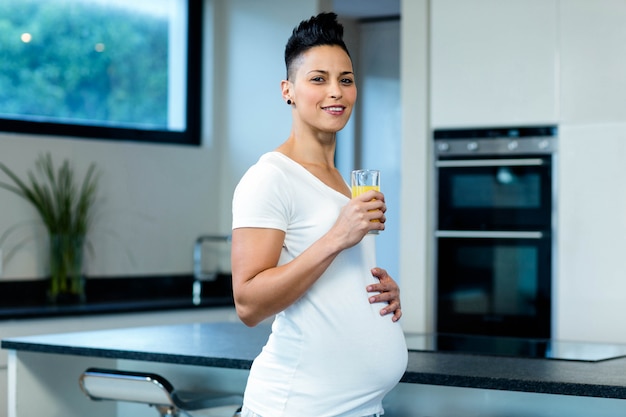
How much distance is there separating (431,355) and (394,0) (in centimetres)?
338

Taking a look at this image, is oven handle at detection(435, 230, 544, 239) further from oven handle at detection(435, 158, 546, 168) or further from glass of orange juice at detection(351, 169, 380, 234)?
glass of orange juice at detection(351, 169, 380, 234)

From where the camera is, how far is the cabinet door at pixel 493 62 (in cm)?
399

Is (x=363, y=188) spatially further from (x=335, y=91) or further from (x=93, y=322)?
(x=93, y=322)

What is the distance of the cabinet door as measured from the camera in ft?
13.1

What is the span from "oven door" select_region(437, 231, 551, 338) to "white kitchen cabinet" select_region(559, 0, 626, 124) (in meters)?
0.52

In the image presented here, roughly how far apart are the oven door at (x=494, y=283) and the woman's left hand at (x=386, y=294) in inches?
97.2

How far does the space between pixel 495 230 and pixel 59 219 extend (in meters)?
1.87

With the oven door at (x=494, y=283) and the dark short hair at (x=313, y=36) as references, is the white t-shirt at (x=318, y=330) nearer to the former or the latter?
the dark short hair at (x=313, y=36)

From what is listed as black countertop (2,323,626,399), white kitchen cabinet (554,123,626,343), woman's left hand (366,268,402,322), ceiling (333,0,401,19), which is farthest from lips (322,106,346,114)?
ceiling (333,0,401,19)

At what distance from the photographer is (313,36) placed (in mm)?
1671

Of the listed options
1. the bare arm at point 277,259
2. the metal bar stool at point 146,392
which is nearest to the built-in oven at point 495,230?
the metal bar stool at point 146,392

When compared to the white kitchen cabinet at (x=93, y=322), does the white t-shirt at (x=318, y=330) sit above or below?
above

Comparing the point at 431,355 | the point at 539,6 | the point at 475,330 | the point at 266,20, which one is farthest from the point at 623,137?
the point at 266,20

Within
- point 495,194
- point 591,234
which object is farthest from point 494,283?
point 591,234
